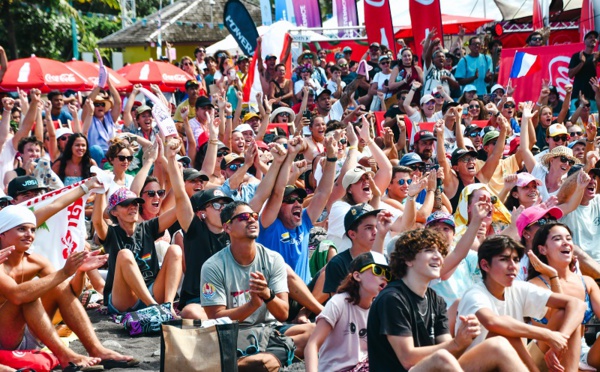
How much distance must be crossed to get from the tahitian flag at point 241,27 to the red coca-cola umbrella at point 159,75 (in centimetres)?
144

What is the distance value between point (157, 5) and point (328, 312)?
1904 inches

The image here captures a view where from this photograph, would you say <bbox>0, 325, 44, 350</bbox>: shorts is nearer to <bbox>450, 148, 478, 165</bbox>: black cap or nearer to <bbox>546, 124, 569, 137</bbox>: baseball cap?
<bbox>450, 148, 478, 165</bbox>: black cap

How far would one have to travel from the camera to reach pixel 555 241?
6707mm

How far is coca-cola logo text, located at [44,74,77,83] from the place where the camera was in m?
19.1

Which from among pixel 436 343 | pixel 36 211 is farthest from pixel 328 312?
pixel 36 211

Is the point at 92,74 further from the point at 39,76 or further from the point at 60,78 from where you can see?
the point at 39,76

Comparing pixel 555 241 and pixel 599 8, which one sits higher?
pixel 599 8

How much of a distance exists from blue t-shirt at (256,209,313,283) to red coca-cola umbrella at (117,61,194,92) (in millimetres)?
13809

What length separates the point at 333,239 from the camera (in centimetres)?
834

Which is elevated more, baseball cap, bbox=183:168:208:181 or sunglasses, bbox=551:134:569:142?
baseball cap, bbox=183:168:208:181

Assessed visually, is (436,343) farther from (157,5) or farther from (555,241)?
(157,5)

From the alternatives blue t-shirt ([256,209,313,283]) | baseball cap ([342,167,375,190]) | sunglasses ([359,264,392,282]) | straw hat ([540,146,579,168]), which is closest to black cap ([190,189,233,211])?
blue t-shirt ([256,209,313,283])

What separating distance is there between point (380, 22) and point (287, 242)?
11.9 metres

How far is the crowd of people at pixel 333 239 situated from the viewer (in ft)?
19.0
